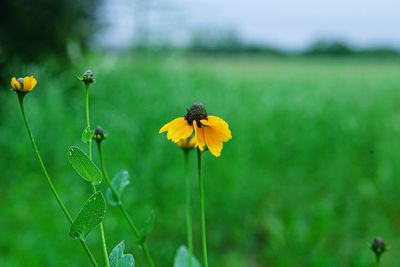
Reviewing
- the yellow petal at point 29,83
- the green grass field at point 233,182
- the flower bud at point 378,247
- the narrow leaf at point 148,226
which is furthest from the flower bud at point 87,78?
the green grass field at point 233,182

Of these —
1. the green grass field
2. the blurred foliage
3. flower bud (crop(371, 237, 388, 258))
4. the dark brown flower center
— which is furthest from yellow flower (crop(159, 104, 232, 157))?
the blurred foliage

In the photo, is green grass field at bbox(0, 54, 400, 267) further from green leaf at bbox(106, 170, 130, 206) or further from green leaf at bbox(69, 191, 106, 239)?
green leaf at bbox(69, 191, 106, 239)

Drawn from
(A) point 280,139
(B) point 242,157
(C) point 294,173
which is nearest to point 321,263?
(B) point 242,157

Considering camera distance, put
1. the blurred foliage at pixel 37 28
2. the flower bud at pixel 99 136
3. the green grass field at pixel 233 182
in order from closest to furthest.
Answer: the flower bud at pixel 99 136
the green grass field at pixel 233 182
the blurred foliage at pixel 37 28

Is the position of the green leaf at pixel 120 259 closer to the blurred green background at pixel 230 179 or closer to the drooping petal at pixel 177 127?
the drooping petal at pixel 177 127

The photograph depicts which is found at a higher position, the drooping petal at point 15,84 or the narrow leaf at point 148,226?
the drooping petal at point 15,84

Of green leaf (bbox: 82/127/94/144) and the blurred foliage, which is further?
the blurred foliage

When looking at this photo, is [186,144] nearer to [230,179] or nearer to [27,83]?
[27,83]
